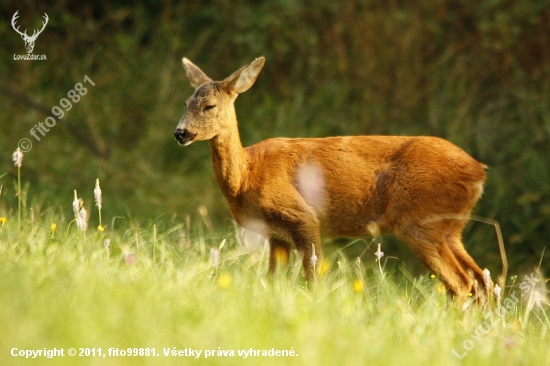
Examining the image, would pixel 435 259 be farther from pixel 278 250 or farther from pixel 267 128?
pixel 267 128

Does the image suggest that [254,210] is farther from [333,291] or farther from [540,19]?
[540,19]

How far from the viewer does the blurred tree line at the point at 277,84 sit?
872 cm

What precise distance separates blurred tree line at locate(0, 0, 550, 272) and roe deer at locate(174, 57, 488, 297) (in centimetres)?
249

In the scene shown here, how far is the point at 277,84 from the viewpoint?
34.1 ft

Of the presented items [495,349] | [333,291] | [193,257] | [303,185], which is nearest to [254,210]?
[303,185]

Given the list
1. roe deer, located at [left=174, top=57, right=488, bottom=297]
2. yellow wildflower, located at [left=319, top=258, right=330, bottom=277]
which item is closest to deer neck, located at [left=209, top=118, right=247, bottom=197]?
roe deer, located at [left=174, top=57, right=488, bottom=297]

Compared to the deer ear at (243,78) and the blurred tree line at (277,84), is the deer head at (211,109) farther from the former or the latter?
the blurred tree line at (277,84)

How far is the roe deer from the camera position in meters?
5.68

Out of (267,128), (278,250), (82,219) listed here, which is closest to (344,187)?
(278,250)

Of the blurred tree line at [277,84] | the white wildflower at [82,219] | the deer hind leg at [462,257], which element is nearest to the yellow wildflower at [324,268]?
the white wildflower at [82,219]

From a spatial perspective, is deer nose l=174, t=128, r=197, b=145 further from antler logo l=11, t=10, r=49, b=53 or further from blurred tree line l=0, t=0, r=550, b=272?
antler logo l=11, t=10, r=49, b=53

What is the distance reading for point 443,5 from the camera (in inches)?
397

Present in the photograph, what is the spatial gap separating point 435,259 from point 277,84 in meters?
5.03

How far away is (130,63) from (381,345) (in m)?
7.27
